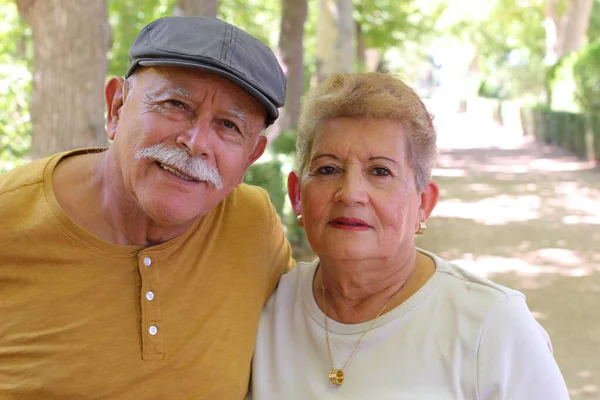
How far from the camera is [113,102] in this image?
2744mm

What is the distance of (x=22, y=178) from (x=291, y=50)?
1376cm

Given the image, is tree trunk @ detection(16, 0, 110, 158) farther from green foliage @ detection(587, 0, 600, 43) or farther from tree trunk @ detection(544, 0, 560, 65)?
green foliage @ detection(587, 0, 600, 43)

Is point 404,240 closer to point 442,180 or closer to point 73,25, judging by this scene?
point 73,25

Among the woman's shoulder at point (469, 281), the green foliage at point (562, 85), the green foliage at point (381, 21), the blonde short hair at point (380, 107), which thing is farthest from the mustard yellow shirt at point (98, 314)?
the green foliage at point (562, 85)

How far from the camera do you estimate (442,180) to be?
68.0 ft

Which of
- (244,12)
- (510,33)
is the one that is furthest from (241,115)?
(510,33)

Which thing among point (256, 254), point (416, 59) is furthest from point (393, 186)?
point (416, 59)

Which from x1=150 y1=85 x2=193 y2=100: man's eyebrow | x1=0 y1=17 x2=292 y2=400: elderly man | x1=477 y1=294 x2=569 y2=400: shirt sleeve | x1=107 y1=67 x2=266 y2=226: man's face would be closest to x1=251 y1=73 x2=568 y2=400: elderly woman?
x1=477 y1=294 x2=569 y2=400: shirt sleeve

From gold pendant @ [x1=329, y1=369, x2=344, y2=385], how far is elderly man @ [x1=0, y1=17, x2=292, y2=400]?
1.11ft

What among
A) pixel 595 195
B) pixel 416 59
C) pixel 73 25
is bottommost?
pixel 595 195

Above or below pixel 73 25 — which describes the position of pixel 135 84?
below

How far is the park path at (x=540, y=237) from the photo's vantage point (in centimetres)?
766

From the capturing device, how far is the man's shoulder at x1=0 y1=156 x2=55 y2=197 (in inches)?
99.3

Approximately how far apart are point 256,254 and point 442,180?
18.3 metres
